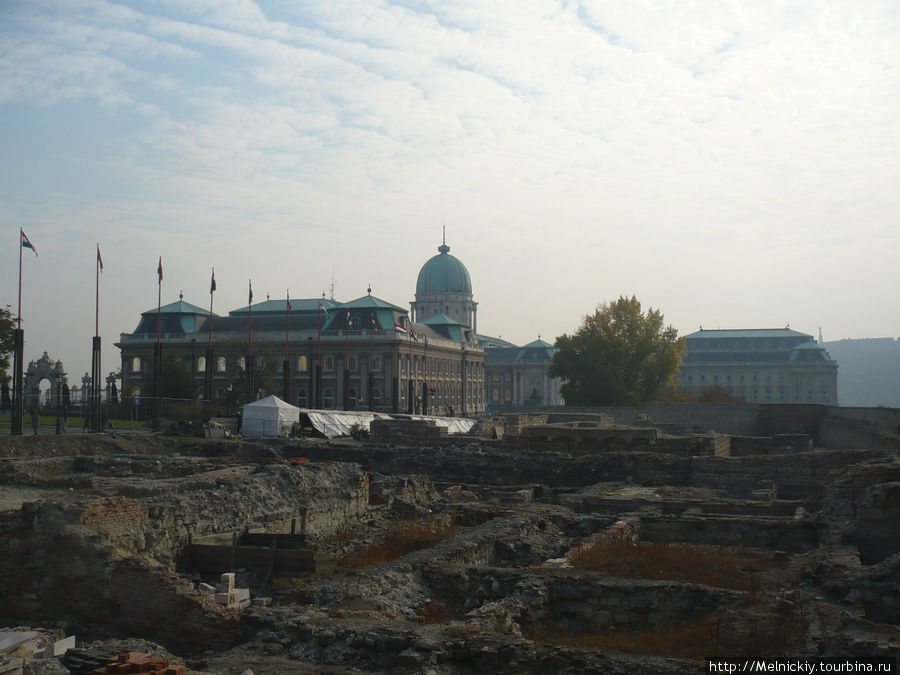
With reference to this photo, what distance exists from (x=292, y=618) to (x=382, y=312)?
272 feet

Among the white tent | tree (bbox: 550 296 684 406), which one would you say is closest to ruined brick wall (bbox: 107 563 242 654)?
the white tent

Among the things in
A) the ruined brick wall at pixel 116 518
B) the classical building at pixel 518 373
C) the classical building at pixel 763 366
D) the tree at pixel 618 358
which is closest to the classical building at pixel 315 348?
the tree at pixel 618 358

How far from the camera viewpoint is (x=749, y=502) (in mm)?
21953

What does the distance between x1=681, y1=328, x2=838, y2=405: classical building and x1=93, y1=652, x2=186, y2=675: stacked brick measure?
140m

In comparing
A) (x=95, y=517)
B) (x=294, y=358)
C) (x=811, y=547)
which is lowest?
(x=811, y=547)

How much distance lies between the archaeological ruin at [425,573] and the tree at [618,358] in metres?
46.1

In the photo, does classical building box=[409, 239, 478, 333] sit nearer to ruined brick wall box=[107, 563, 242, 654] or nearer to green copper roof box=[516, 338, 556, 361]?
green copper roof box=[516, 338, 556, 361]

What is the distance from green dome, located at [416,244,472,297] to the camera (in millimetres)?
143375

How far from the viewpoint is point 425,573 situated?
13.6 metres

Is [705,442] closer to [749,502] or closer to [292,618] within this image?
[749,502]

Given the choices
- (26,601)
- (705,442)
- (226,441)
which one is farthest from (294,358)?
(26,601)

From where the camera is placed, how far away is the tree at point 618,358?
238ft

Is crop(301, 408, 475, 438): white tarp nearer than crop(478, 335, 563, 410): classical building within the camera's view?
Yes

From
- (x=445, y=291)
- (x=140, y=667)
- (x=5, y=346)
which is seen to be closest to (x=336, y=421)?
(x=5, y=346)
